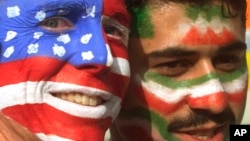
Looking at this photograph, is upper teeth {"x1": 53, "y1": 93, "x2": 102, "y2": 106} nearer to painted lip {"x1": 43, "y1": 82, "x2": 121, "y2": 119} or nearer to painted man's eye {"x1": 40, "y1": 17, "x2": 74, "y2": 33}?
painted lip {"x1": 43, "y1": 82, "x2": 121, "y2": 119}

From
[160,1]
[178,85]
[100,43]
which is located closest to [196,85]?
[178,85]

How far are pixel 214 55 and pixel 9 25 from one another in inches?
17.0

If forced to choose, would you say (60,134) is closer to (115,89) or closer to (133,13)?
(115,89)

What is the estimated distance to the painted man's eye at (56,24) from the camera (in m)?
1.09

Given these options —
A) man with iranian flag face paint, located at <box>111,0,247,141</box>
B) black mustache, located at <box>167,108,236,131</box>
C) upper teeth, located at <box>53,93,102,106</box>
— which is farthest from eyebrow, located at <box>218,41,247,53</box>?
upper teeth, located at <box>53,93,102,106</box>

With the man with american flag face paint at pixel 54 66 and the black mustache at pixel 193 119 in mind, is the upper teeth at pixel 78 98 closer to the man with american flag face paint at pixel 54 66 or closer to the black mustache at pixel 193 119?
the man with american flag face paint at pixel 54 66

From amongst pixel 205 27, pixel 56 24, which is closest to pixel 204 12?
pixel 205 27

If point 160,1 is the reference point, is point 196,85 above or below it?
below

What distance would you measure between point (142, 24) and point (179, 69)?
112 millimetres

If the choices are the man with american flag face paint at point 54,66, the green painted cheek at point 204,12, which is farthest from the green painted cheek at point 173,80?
the man with american flag face paint at point 54,66

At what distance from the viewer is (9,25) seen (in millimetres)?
1084

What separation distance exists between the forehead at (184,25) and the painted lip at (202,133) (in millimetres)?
165

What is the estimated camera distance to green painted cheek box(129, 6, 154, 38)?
1.31m

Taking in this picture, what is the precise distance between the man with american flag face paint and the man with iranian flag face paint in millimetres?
212
